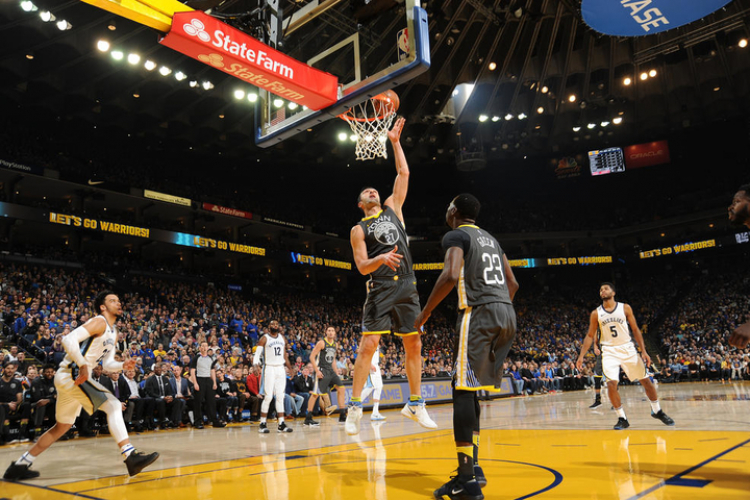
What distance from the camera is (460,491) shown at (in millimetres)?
3352

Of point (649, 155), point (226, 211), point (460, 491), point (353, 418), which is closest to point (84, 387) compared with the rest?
point (353, 418)

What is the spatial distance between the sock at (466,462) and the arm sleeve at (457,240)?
4.53 feet

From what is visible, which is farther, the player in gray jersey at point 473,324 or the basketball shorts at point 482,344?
the basketball shorts at point 482,344

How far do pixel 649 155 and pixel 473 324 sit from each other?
3617cm

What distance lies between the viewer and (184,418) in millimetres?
12352

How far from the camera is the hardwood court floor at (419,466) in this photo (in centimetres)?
361

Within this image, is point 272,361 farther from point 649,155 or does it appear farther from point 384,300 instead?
point 649,155

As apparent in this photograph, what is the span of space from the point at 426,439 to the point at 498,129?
2692 cm

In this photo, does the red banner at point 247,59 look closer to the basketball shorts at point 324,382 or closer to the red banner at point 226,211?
the basketball shorts at point 324,382

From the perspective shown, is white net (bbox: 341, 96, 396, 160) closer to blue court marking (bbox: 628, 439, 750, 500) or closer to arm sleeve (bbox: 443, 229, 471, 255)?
arm sleeve (bbox: 443, 229, 471, 255)

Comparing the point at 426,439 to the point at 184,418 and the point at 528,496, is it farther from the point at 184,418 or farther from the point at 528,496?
the point at 184,418

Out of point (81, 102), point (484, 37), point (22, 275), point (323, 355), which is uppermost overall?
point (484, 37)

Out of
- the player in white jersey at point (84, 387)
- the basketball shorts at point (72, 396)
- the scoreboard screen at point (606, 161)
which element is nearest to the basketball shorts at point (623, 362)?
the player in white jersey at point (84, 387)

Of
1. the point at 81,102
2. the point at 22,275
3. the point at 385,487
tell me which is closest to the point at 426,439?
the point at 385,487
